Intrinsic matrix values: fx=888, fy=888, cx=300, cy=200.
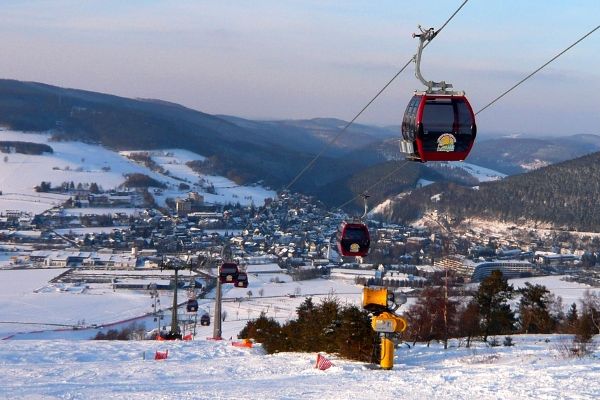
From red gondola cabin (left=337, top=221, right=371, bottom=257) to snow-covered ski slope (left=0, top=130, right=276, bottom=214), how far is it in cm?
5544

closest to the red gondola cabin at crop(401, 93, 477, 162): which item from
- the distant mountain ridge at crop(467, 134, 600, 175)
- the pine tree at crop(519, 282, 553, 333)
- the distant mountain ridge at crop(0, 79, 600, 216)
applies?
the pine tree at crop(519, 282, 553, 333)

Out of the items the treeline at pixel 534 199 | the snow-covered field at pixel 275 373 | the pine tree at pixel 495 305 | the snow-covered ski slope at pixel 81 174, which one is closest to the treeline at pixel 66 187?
the snow-covered ski slope at pixel 81 174

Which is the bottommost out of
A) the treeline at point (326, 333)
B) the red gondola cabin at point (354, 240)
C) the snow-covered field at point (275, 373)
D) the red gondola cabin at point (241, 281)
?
the snow-covered field at point (275, 373)

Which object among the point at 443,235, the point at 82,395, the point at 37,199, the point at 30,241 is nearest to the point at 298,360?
the point at 82,395

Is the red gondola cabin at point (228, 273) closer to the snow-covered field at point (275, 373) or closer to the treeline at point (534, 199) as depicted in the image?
the snow-covered field at point (275, 373)

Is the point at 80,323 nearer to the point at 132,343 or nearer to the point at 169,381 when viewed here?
the point at 132,343

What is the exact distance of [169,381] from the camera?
35.4ft

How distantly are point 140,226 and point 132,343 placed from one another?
5364 cm

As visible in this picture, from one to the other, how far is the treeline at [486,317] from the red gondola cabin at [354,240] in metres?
2.24

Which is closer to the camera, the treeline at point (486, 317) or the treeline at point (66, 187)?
the treeline at point (486, 317)

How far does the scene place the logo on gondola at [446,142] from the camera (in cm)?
983

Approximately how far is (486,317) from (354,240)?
536 centimetres

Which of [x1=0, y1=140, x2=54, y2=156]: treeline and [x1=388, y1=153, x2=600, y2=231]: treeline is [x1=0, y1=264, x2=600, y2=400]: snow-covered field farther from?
[x1=0, y1=140, x2=54, y2=156]: treeline

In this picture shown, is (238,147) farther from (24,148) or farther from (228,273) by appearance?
(228,273)
